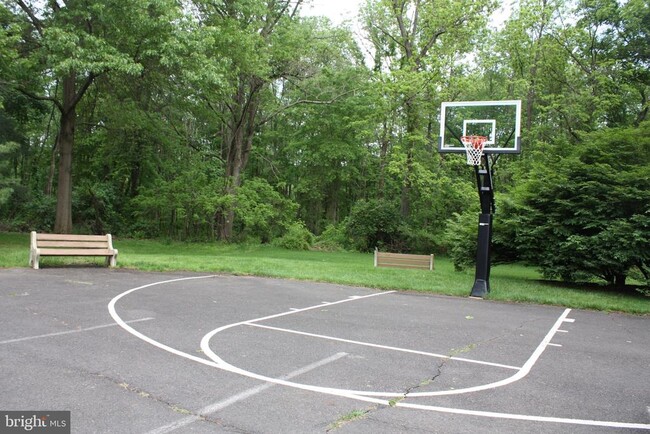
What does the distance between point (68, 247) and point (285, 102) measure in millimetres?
23718

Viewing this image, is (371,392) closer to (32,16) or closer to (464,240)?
(464,240)

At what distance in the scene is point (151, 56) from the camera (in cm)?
1866

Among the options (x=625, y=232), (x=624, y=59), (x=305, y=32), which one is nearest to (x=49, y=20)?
(x=305, y=32)

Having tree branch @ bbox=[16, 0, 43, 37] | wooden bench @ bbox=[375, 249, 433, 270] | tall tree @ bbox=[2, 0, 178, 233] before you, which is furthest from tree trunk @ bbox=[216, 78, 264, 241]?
wooden bench @ bbox=[375, 249, 433, 270]

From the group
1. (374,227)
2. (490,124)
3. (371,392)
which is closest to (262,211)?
→ (374,227)

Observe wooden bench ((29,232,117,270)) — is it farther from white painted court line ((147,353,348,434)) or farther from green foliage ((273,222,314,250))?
green foliage ((273,222,314,250))

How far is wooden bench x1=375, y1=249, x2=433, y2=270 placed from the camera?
1811 centimetres

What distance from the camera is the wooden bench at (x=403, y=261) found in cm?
1811

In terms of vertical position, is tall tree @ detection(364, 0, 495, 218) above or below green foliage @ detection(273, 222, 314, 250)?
above

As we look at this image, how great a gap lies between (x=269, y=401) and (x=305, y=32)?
1023 inches

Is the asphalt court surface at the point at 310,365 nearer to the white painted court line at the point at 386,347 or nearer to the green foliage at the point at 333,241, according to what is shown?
the white painted court line at the point at 386,347

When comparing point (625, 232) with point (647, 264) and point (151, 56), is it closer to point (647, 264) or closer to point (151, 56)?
point (647, 264)

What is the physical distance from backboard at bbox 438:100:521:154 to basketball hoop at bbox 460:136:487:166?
5.7 inches

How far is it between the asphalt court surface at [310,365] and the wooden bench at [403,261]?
8.01m
